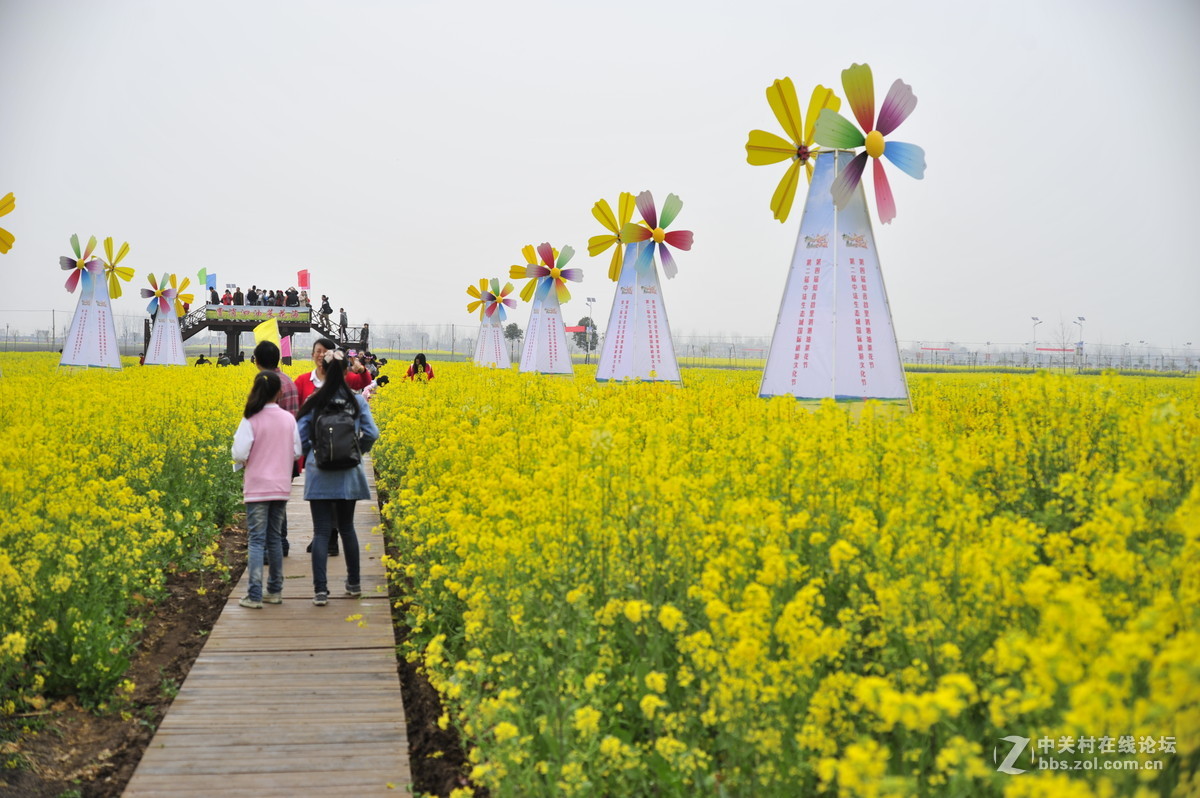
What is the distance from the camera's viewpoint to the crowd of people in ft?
20.3

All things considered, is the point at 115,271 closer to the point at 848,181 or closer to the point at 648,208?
the point at 648,208

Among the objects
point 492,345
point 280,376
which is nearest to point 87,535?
point 280,376

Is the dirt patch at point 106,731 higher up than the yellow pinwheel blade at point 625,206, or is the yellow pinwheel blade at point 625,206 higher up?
the yellow pinwheel blade at point 625,206

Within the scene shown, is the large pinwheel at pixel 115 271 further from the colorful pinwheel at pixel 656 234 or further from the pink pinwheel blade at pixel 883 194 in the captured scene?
the pink pinwheel blade at pixel 883 194

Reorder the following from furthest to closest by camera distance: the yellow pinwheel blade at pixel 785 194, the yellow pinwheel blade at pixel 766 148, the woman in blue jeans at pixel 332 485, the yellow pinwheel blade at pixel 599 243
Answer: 1. the yellow pinwheel blade at pixel 599 243
2. the yellow pinwheel blade at pixel 785 194
3. the yellow pinwheel blade at pixel 766 148
4. the woman in blue jeans at pixel 332 485

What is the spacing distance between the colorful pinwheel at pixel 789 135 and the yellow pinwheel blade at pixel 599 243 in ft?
26.4

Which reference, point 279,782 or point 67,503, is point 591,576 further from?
point 67,503

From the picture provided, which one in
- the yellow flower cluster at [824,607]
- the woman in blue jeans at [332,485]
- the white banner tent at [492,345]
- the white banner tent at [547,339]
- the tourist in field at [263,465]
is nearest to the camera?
the yellow flower cluster at [824,607]

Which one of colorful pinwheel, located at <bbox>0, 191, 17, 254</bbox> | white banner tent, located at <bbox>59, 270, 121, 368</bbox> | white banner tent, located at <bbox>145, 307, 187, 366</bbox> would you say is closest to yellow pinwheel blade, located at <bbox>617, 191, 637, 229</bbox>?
colorful pinwheel, located at <bbox>0, 191, 17, 254</bbox>

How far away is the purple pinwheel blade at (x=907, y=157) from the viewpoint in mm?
10336

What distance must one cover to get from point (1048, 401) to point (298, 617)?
17.3 ft

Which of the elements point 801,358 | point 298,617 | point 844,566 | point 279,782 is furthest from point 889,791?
point 801,358

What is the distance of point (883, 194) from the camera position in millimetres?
10570


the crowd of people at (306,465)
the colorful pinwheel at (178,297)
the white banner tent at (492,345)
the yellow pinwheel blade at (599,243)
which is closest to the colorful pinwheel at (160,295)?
the colorful pinwheel at (178,297)
